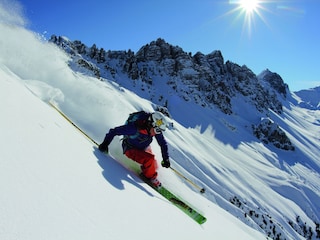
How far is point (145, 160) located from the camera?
7406 millimetres

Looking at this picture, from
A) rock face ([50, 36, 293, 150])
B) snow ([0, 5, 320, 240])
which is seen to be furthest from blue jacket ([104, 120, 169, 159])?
rock face ([50, 36, 293, 150])

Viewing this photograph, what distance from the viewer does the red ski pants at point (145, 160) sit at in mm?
7359

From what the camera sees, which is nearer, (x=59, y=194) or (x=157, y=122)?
(x=59, y=194)

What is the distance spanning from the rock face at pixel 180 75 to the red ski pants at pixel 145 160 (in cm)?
5033

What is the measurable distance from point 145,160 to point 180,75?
277 feet

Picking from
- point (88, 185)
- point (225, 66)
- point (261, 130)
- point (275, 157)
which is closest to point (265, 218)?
point (88, 185)

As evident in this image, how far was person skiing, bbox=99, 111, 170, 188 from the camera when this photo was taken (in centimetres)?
723

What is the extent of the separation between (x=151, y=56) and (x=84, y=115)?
85.2m

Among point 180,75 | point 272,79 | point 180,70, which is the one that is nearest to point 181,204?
point 180,75

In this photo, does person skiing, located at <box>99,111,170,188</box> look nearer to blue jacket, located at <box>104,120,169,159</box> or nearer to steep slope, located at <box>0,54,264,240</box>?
blue jacket, located at <box>104,120,169,159</box>

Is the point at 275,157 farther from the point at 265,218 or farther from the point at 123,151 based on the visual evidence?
the point at 123,151

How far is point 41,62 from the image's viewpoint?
44.3 feet

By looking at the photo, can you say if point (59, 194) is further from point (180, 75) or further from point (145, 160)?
point (180, 75)

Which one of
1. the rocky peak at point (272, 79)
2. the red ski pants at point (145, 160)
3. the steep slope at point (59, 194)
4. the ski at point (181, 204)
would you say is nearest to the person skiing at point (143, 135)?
the red ski pants at point (145, 160)
